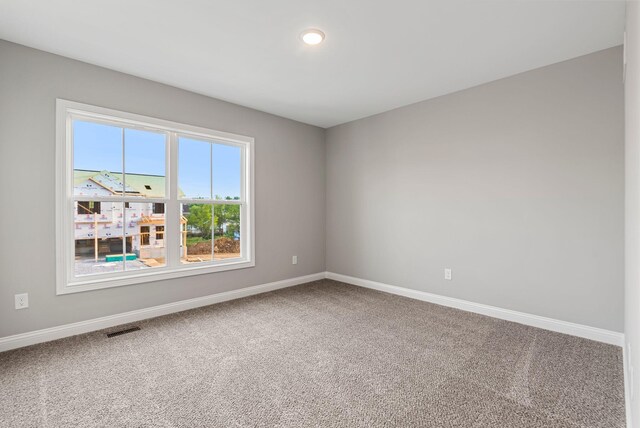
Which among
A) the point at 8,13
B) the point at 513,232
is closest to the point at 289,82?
the point at 8,13

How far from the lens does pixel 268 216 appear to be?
424 centimetres

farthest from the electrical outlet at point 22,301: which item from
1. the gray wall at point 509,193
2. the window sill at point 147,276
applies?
the gray wall at point 509,193

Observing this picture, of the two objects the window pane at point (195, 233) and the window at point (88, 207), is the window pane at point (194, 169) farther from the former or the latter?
the window at point (88, 207)

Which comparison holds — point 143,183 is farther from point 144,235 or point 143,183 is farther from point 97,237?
point 97,237

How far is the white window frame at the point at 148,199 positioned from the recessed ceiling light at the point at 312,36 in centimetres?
175

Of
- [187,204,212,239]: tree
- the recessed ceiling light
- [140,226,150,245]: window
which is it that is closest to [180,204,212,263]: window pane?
[187,204,212,239]: tree

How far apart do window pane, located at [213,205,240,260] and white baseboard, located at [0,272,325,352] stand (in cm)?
50

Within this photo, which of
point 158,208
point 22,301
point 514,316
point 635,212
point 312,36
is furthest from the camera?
point 158,208

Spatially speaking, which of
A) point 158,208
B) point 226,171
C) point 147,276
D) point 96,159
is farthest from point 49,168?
Answer: point 226,171

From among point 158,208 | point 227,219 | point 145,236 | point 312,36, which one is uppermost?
point 312,36

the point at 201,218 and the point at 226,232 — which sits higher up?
the point at 201,218

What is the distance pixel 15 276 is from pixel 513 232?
14.7ft

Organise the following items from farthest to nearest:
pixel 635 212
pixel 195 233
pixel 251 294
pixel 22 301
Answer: pixel 251 294
pixel 195 233
pixel 22 301
pixel 635 212

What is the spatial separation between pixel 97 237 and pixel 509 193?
162 inches
